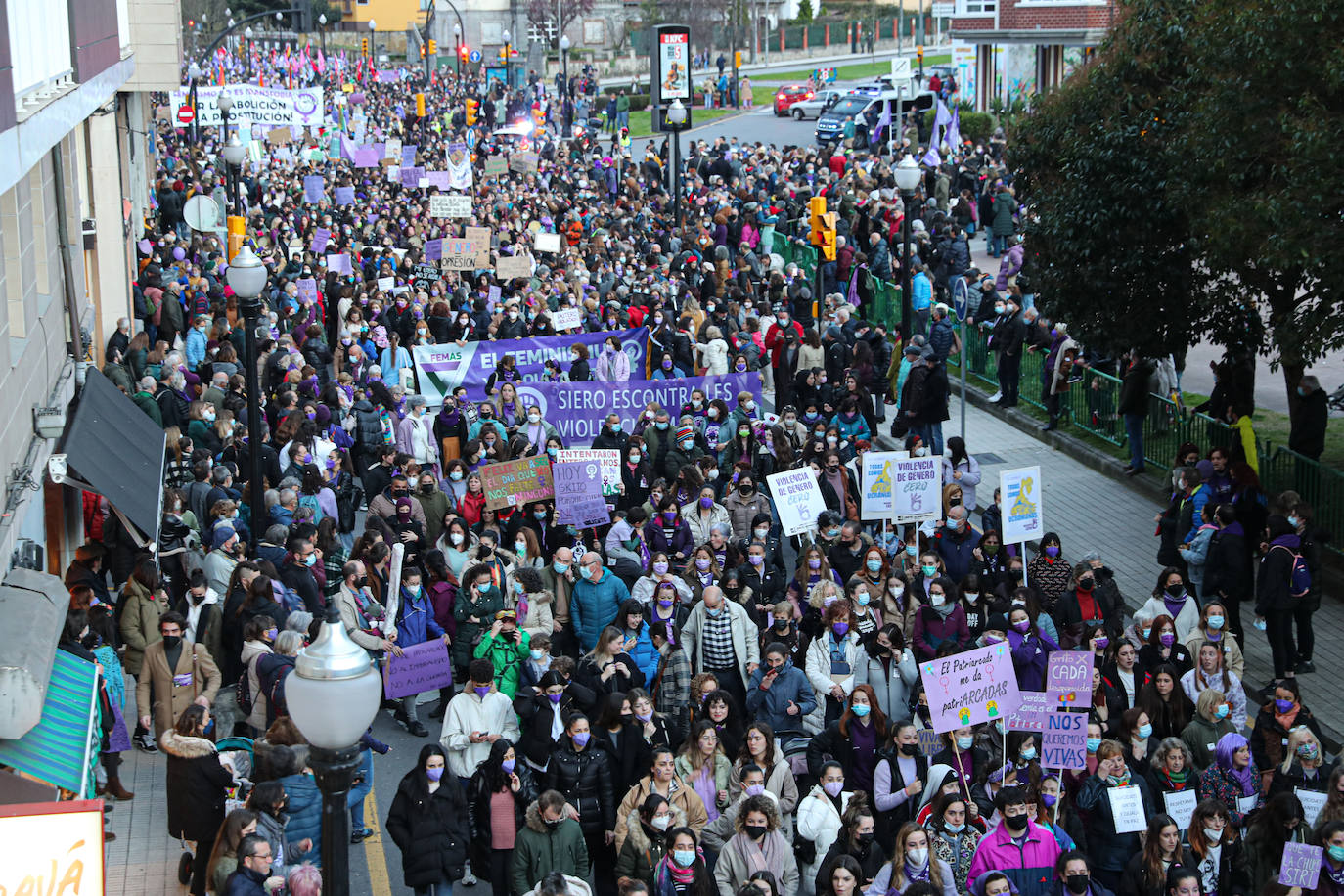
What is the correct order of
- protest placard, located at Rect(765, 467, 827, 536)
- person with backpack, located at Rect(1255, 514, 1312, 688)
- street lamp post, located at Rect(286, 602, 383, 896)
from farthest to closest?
1. protest placard, located at Rect(765, 467, 827, 536)
2. person with backpack, located at Rect(1255, 514, 1312, 688)
3. street lamp post, located at Rect(286, 602, 383, 896)

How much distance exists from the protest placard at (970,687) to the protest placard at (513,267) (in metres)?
17.0

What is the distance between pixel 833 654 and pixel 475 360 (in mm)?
10804

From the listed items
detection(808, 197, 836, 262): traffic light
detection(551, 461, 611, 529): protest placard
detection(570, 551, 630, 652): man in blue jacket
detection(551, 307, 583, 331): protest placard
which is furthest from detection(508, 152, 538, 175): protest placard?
detection(570, 551, 630, 652): man in blue jacket

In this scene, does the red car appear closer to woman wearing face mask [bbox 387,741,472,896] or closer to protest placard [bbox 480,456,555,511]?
protest placard [bbox 480,456,555,511]

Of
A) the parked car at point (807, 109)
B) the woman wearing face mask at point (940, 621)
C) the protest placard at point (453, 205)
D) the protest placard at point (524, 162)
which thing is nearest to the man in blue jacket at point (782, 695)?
the woman wearing face mask at point (940, 621)

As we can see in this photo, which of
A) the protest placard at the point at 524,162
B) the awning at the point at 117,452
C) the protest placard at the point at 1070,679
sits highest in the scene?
the protest placard at the point at 524,162

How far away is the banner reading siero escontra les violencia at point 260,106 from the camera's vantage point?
111ft

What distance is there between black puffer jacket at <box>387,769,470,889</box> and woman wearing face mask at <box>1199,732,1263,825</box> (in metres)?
4.59

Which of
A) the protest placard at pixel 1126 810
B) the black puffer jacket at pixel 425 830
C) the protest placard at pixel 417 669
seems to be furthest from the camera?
the protest placard at pixel 417 669

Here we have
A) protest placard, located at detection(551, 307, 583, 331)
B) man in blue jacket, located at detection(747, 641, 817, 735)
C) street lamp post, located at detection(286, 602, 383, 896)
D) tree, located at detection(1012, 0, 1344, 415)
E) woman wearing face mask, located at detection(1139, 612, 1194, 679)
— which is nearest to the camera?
street lamp post, located at detection(286, 602, 383, 896)

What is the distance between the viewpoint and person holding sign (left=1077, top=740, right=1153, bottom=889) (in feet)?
33.7

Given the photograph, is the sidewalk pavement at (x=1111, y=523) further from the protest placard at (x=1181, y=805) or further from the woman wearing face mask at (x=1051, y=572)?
the protest placard at (x=1181, y=805)

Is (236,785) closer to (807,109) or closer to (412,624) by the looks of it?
(412,624)

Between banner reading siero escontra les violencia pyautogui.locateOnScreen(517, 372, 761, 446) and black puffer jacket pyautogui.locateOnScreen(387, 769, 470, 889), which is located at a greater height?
banner reading siero escontra les violencia pyautogui.locateOnScreen(517, 372, 761, 446)
